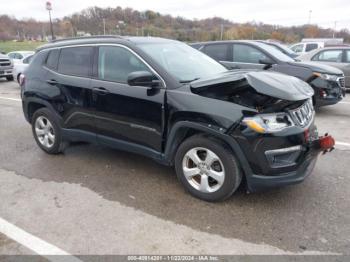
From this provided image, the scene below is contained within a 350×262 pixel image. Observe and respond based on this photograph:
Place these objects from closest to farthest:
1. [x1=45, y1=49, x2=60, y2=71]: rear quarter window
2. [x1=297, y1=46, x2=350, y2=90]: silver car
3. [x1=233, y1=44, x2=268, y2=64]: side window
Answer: [x1=45, y1=49, x2=60, y2=71]: rear quarter window → [x1=233, y1=44, x2=268, y2=64]: side window → [x1=297, y1=46, x2=350, y2=90]: silver car

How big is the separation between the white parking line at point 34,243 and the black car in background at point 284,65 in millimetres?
5879

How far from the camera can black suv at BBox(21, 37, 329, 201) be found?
3.00 metres

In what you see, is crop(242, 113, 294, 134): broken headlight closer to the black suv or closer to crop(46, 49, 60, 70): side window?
the black suv

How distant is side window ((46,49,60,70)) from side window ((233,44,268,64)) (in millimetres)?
4868

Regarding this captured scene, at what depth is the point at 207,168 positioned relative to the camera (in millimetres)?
3338

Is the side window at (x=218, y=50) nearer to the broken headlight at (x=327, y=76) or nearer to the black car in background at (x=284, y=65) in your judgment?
the black car in background at (x=284, y=65)

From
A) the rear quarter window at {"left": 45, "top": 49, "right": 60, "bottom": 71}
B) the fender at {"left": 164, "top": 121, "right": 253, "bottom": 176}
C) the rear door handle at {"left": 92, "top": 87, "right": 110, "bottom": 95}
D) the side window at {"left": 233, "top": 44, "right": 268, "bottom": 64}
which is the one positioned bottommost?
the fender at {"left": 164, "top": 121, "right": 253, "bottom": 176}

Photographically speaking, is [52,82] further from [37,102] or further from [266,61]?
[266,61]

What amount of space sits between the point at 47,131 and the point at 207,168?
2873 millimetres

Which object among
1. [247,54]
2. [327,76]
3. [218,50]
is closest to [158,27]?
[218,50]

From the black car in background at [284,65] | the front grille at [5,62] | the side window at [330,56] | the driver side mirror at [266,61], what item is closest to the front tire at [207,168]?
the black car in background at [284,65]

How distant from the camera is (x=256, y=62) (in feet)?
26.0

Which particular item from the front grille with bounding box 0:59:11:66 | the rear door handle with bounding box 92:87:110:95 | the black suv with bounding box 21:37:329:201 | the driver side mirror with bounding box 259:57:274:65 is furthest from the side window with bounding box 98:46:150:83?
the front grille with bounding box 0:59:11:66

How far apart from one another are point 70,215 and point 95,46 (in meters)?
2.17
